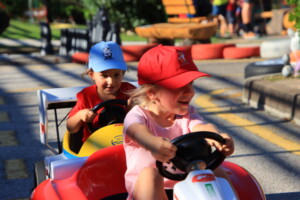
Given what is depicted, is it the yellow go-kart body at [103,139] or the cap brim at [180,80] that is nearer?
the cap brim at [180,80]

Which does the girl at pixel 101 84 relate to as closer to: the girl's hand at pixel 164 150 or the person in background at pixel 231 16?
the girl's hand at pixel 164 150

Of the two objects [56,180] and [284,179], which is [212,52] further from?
[56,180]

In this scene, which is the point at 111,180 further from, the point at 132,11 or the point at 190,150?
the point at 132,11

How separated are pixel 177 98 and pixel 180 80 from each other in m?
0.11

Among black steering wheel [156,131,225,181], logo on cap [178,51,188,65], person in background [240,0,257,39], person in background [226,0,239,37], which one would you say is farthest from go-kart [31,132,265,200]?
person in background [226,0,239,37]

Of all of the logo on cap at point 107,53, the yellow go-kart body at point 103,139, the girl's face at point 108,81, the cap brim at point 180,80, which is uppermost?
the cap brim at point 180,80

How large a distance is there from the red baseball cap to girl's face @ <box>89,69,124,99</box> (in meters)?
1.28

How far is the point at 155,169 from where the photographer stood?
2.60 m

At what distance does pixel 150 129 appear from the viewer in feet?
9.05

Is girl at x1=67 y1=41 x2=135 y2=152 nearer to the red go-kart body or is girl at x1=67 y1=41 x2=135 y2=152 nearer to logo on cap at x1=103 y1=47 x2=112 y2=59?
logo on cap at x1=103 y1=47 x2=112 y2=59

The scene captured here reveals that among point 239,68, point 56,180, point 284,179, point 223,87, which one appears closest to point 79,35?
point 239,68

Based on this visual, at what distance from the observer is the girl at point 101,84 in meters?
3.92

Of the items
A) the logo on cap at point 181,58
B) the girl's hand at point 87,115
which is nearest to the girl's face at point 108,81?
the girl's hand at point 87,115

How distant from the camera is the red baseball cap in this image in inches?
103
